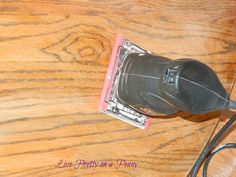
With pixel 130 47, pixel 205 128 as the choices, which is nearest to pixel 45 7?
pixel 130 47

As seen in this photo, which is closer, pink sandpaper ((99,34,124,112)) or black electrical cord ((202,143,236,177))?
pink sandpaper ((99,34,124,112))

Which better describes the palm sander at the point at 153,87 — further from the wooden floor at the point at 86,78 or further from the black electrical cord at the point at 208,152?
the black electrical cord at the point at 208,152

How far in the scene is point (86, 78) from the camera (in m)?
0.68

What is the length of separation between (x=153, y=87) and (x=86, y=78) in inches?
4.4

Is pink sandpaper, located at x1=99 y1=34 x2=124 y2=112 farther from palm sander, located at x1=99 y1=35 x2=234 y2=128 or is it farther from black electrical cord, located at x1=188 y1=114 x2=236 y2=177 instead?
black electrical cord, located at x1=188 y1=114 x2=236 y2=177

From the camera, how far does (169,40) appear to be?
774mm

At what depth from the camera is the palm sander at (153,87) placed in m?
0.59

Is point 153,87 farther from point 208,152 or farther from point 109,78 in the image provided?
point 208,152

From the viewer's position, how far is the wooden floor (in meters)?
0.62

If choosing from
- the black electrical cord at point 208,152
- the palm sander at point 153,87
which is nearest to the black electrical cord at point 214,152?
the black electrical cord at point 208,152

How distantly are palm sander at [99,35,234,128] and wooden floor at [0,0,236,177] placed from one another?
0.02 m

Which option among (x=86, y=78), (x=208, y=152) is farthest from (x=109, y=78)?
(x=208, y=152)

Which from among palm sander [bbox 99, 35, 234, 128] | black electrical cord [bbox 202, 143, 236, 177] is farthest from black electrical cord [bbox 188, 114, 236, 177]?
palm sander [bbox 99, 35, 234, 128]

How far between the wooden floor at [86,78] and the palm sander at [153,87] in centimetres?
2
